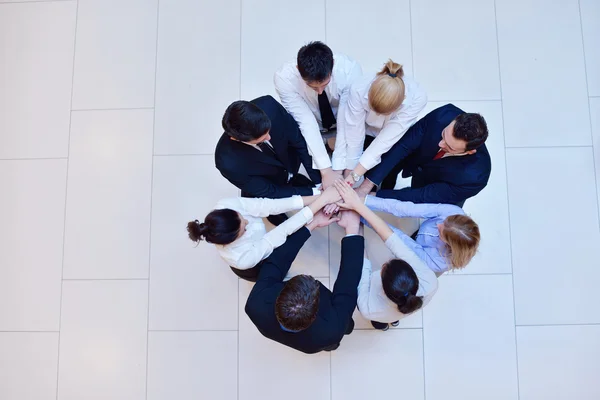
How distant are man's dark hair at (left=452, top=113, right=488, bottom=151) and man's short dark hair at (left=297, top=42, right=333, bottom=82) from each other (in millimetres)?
602

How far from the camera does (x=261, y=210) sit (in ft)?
6.52

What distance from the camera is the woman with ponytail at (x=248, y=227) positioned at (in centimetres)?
171

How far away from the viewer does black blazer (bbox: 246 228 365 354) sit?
171 cm

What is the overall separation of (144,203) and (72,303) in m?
0.79

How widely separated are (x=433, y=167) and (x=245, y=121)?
36.9 inches

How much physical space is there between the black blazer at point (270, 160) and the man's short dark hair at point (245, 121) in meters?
0.13

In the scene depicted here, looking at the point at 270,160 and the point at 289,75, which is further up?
the point at 289,75

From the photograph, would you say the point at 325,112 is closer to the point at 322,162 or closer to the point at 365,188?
the point at 322,162

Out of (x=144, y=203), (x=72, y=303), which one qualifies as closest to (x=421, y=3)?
(x=144, y=203)

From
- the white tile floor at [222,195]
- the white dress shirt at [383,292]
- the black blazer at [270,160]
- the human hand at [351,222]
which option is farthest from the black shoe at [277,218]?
the white dress shirt at [383,292]

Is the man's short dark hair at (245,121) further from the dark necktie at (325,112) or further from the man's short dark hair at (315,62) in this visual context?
the dark necktie at (325,112)

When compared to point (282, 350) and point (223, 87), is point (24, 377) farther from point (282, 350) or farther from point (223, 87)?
point (223, 87)

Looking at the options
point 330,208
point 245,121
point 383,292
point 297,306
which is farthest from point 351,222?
point 245,121

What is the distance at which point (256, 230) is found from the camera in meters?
1.96
